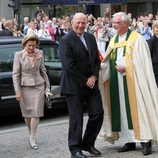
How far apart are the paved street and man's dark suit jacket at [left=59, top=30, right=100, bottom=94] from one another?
0.99 m

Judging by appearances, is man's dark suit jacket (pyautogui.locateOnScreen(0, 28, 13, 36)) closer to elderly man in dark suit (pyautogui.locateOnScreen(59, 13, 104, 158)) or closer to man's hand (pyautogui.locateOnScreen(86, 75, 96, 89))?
elderly man in dark suit (pyautogui.locateOnScreen(59, 13, 104, 158))

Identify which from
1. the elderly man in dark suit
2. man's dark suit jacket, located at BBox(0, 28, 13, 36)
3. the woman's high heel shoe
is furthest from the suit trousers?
man's dark suit jacket, located at BBox(0, 28, 13, 36)

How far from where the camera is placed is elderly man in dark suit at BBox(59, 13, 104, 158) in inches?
267

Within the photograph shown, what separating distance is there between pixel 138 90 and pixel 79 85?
2.56ft

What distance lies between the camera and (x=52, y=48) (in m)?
10.7

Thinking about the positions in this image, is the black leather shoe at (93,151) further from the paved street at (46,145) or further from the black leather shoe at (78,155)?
the black leather shoe at (78,155)

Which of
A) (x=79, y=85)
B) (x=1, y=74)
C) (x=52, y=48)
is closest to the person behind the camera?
(x=79, y=85)

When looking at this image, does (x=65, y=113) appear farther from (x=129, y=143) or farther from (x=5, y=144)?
(x=129, y=143)

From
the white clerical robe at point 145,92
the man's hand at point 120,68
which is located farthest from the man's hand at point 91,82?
the white clerical robe at point 145,92

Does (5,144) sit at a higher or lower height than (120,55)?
lower

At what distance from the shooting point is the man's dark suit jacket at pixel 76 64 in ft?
22.1

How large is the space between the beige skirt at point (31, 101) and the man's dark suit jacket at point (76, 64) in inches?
45.3

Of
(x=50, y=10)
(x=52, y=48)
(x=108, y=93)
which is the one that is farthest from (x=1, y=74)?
(x=50, y=10)

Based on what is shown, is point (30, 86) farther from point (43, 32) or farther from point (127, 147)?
point (43, 32)
